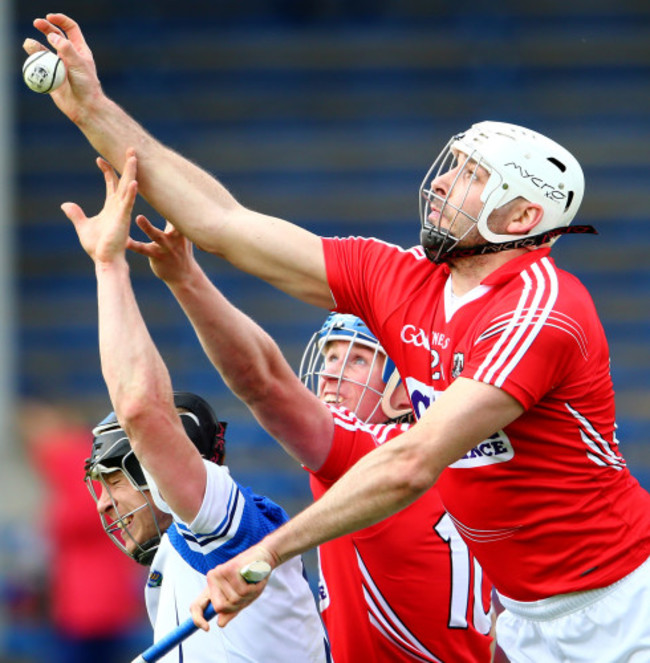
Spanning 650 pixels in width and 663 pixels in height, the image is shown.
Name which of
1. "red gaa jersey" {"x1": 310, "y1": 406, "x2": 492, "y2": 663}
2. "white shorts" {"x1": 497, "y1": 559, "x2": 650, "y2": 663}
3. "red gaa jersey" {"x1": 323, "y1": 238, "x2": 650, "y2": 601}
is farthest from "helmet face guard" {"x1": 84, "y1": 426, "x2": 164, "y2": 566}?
"white shorts" {"x1": 497, "y1": 559, "x2": 650, "y2": 663}

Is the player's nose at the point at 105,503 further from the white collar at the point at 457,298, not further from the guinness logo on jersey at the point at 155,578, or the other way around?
the white collar at the point at 457,298

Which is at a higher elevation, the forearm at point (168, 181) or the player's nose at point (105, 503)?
the forearm at point (168, 181)

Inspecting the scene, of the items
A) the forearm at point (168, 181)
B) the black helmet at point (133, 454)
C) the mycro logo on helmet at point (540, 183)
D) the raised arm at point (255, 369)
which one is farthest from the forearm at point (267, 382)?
the mycro logo on helmet at point (540, 183)

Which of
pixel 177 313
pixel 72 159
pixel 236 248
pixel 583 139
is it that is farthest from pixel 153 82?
pixel 236 248

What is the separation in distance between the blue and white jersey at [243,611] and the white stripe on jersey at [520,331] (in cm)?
72

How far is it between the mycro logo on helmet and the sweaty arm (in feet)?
1.98

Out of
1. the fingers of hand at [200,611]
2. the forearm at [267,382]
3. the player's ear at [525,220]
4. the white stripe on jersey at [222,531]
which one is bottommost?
the fingers of hand at [200,611]

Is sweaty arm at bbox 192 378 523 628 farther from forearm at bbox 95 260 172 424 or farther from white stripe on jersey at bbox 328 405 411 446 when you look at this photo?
white stripe on jersey at bbox 328 405 411 446

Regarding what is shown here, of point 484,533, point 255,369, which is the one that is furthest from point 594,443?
point 255,369

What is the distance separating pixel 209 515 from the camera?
Result: 3.10m

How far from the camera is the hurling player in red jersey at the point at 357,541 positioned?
3684 millimetres

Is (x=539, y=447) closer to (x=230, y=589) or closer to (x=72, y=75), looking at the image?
(x=230, y=589)

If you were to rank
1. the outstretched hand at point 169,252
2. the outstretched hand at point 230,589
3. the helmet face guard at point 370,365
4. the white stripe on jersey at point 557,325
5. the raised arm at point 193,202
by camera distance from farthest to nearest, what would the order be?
the helmet face guard at point 370,365 < the outstretched hand at point 169,252 < the raised arm at point 193,202 < the white stripe on jersey at point 557,325 < the outstretched hand at point 230,589

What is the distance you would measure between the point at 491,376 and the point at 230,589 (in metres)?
0.75
